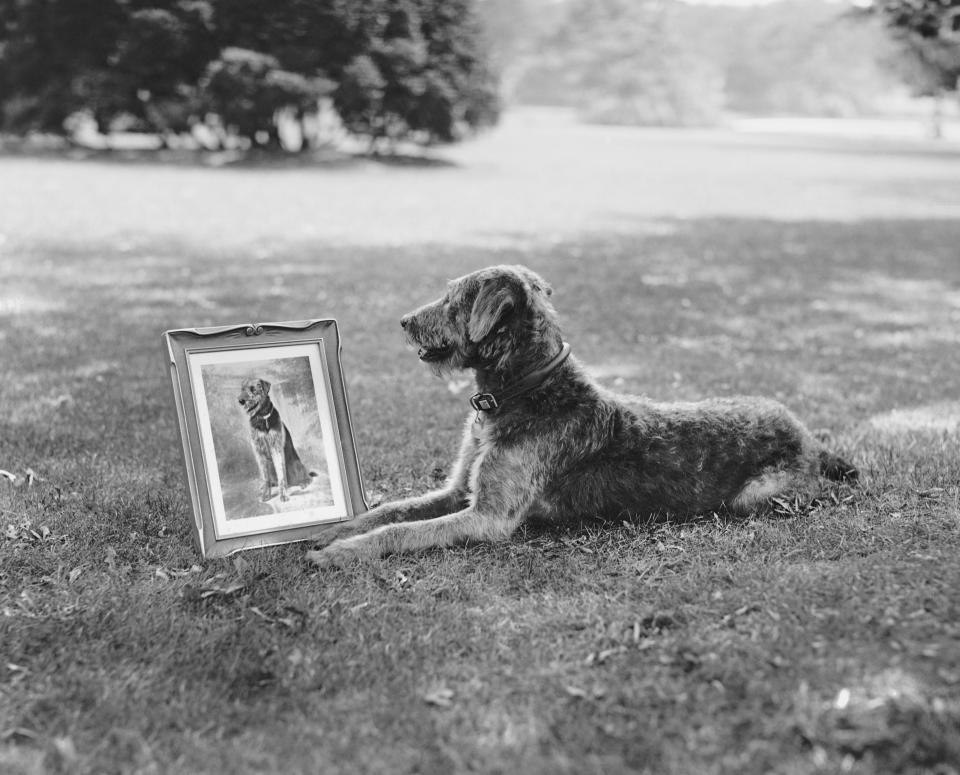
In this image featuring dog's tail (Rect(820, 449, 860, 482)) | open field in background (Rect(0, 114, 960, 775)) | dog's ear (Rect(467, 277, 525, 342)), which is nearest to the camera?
open field in background (Rect(0, 114, 960, 775))

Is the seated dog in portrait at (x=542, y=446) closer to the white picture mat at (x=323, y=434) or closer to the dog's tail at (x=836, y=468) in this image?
the white picture mat at (x=323, y=434)

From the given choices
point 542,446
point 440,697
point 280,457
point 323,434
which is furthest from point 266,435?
point 440,697

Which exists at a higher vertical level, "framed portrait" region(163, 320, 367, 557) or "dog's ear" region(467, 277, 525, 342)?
"dog's ear" region(467, 277, 525, 342)

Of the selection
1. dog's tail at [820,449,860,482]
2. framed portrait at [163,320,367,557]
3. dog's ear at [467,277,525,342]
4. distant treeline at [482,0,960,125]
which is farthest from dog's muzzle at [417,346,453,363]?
distant treeline at [482,0,960,125]

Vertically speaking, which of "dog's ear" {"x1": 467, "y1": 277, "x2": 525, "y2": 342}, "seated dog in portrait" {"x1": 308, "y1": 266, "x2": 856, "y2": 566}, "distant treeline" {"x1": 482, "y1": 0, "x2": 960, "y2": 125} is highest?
"distant treeline" {"x1": 482, "y1": 0, "x2": 960, "y2": 125}

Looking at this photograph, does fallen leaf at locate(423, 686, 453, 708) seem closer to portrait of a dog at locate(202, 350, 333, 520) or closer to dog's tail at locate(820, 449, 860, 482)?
portrait of a dog at locate(202, 350, 333, 520)

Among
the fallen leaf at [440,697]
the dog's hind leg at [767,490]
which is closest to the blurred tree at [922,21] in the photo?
the dog's hind leg at [767,490]
